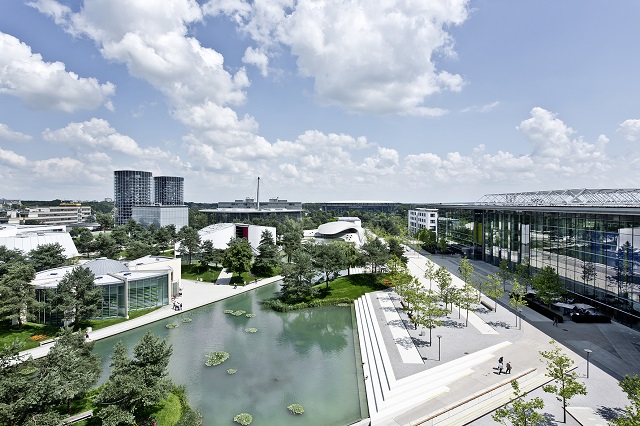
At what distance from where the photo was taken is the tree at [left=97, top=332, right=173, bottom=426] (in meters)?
12.6

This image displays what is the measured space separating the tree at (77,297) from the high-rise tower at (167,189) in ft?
447

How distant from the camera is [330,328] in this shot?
27344 mm

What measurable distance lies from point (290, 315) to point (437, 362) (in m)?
15.6

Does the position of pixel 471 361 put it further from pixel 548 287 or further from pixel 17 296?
pixel 17 296

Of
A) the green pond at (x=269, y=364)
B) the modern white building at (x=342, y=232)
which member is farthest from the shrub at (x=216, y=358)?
the modern white building at (x=342, y=232)

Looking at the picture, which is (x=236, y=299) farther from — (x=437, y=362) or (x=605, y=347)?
(x=605, y=347)

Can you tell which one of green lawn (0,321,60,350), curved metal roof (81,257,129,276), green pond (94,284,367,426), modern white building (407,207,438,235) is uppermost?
modern white building (407,207,438,235)

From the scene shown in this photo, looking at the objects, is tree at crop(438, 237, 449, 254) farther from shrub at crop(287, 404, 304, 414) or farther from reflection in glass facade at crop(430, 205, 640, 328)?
shrub at crop(287, 404, 304, 414)

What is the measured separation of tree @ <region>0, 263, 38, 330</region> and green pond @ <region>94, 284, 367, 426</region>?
6.67 m

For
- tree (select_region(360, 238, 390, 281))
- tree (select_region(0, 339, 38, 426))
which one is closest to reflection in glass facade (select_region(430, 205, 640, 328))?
tree (select_region(360, 238, 390, 281))

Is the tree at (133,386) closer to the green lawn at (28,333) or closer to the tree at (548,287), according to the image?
the green lawn at (28,333)

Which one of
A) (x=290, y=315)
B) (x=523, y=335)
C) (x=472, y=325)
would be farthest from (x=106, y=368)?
(x=523, y=335)

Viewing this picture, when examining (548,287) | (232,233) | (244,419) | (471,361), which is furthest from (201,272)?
(548,287)

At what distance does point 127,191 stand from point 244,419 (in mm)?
133697
